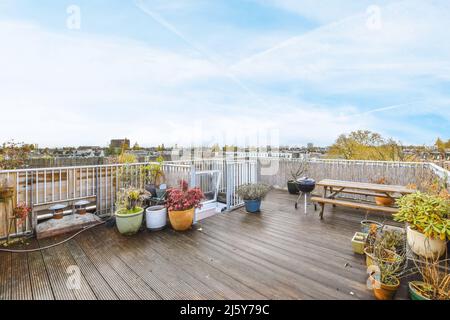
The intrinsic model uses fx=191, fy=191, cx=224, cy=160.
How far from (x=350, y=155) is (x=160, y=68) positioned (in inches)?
545

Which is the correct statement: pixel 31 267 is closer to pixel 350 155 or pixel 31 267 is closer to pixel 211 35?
pixel 211 35

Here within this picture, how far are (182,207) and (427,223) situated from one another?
→ 3393 millimetres

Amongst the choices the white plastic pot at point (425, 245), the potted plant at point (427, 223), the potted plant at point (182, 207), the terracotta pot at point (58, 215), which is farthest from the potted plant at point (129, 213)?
the white plastic pot at point (425, 245)

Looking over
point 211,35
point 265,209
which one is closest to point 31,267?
point 265,209

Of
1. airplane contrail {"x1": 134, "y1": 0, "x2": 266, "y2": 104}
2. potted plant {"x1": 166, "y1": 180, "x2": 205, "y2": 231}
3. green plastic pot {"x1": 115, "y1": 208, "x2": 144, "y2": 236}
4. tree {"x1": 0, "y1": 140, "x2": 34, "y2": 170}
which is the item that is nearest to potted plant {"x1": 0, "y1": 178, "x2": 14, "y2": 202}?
tree {"x1": 0, "y1": 140, "x2": 34, "y2": 170}

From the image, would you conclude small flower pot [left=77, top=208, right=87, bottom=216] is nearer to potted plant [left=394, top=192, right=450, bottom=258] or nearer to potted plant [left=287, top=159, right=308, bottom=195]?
potted plant [left=394, top=192, right=450, bottom=258]

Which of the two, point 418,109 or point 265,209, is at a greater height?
point 418,109

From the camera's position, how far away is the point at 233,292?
6.16 ft

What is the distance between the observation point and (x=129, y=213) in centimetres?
324

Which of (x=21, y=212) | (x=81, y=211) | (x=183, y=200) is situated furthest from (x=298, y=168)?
(x=21, y=212)

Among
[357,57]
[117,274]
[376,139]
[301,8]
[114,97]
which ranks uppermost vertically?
[301,8]

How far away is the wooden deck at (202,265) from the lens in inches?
74.2

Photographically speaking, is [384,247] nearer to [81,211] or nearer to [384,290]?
[384,290]

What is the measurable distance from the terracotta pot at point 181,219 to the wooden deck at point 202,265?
0.41 ft
